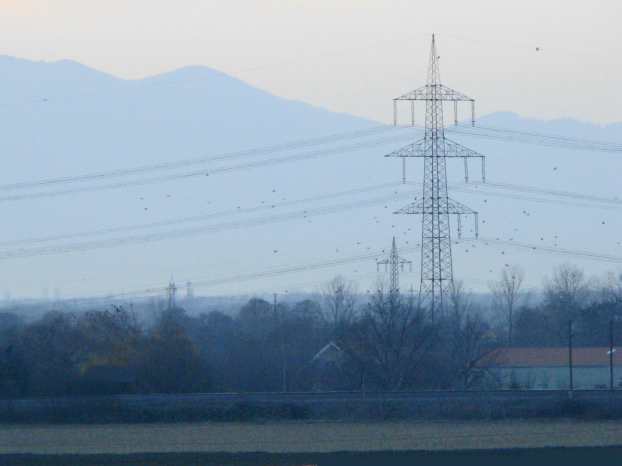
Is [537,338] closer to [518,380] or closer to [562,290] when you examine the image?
[518,380]

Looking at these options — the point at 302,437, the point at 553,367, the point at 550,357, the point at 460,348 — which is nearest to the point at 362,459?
the point at 302,437

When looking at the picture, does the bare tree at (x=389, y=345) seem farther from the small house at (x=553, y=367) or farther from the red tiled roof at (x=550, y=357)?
the red tiled roof at (x=550, y=357)

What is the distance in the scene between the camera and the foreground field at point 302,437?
28031 mm

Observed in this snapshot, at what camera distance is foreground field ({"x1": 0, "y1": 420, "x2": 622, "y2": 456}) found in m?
28.0

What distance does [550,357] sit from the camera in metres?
51.9

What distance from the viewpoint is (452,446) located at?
2791 cm

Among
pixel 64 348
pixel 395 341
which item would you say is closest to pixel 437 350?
pixel 395 341

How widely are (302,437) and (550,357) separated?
23563 mm

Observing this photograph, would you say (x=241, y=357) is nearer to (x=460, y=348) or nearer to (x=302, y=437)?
(x=460, y=348)

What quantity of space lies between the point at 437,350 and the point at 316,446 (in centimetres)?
1729

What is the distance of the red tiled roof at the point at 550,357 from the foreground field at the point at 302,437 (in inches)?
635

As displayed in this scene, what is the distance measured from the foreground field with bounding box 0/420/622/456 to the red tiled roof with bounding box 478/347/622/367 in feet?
52.9

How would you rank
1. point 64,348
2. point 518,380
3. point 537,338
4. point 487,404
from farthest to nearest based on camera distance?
point 537,338
point 518,380
point 64,348
point 487,404

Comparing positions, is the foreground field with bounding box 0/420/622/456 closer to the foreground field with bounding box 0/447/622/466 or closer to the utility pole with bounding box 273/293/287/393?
the foreground field with bounding box 0/447/622/466
